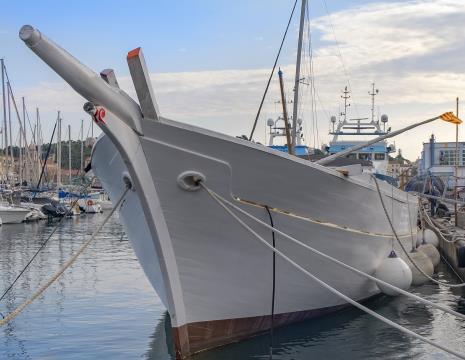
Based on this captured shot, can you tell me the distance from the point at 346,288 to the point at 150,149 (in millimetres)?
4731

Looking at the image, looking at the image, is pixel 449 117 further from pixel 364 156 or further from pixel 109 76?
pixel 364 156

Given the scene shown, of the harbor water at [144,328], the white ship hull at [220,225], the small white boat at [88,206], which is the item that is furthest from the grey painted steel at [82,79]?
the small white boat at [88,206]

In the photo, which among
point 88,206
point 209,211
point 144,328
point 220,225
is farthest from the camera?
point 88,206

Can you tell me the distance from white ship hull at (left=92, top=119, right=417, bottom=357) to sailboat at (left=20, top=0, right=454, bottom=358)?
15 mm

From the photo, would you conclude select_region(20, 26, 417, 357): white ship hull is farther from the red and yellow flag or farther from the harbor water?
the red and yellow flag

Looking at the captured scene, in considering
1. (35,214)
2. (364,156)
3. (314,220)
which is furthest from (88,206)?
(314,220)

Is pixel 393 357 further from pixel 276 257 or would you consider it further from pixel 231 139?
pixel 231 139

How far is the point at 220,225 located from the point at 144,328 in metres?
3.61

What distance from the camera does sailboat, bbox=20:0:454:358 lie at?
24.8 feet

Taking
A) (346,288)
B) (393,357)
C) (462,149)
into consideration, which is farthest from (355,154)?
(462,149)

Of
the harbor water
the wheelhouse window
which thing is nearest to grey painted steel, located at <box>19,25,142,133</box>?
the harbor water

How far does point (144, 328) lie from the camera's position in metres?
11.1

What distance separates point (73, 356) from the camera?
367 inches

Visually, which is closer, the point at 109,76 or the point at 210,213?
the point at 109,76
